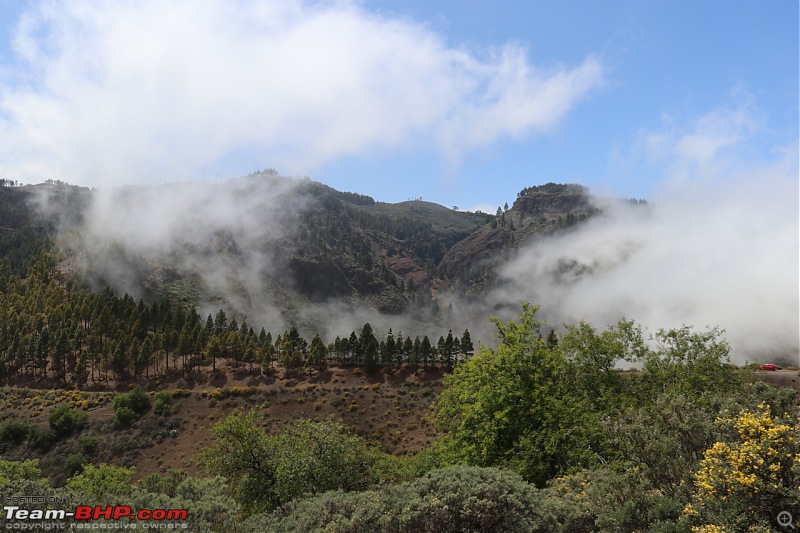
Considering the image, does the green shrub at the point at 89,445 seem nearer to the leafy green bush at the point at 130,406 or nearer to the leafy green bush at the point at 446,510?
the leafy green bush at the point at 130,406

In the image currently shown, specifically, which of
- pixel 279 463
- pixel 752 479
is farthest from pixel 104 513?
pixel 752 479

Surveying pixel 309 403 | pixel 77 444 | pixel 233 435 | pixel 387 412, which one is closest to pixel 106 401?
pixel 77 444

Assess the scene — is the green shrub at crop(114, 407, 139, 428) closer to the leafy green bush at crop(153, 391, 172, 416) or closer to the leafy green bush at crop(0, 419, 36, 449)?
the leafy green bush at crop(153, 391, 172, 416)

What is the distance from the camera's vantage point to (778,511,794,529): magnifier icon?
27.3 ft

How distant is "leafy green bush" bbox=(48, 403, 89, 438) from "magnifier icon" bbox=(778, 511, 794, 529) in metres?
103

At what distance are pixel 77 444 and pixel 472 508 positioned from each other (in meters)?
90.9

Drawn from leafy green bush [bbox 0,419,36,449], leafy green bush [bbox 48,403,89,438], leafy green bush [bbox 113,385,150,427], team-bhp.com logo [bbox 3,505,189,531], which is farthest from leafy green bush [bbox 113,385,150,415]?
team-bhp.com logo [bbox 3,505,189,531]

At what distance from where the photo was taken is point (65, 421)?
261 ft

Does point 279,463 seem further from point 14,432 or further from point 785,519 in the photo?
point 14,432

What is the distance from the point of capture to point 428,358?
122 m

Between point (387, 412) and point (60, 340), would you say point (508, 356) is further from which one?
point (60, 340)

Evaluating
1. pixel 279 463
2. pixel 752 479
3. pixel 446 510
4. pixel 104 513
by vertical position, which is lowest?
pixel 279 463

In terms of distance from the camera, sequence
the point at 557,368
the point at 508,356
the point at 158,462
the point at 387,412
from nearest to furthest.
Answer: the point at 508,356, the point at 557,368, the point at 158,462, the point at 387,412

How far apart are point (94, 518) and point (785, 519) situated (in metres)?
17.5
